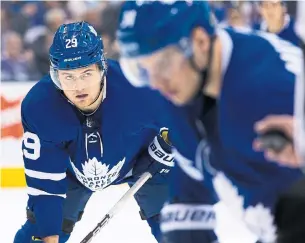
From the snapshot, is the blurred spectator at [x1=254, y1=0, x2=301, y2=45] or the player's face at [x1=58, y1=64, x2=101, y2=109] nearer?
the player's face at [x1=58, y1=64, x2=101, y2=109]

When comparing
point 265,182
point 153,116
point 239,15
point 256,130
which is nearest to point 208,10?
point 256,130

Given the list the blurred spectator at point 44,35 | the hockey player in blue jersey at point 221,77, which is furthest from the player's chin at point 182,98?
the blurred spectator at point 44,35

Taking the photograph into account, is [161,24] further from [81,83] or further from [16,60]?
[16,60]

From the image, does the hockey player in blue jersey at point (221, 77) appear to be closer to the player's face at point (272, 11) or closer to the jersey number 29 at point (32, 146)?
the jersey number 29 at point (32, 146)

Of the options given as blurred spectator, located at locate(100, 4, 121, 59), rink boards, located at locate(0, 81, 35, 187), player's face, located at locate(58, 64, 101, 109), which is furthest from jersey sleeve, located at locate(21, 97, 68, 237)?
blurred spectator, located at locate(100, 4, 121, 59)

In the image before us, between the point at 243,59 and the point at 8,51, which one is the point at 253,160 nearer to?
the point at 243,59

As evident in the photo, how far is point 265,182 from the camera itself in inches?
59.1

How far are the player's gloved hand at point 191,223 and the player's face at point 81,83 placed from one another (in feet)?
2.22

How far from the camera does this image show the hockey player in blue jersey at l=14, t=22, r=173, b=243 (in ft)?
7.55

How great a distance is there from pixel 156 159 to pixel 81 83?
61cm

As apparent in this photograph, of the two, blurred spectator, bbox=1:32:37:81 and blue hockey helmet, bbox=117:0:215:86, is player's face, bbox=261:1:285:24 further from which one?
blue hockey helmet, bbox=117:0:215:86

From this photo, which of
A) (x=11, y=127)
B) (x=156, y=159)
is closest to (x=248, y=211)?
(x=156, y=159)

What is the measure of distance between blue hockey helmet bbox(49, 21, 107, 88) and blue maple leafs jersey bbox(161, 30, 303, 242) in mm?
683

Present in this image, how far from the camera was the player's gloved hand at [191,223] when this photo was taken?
1.72 m
